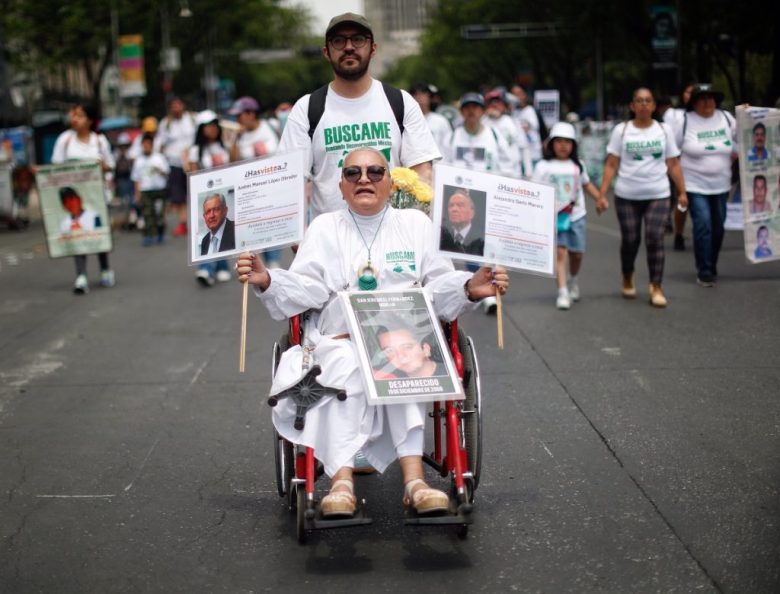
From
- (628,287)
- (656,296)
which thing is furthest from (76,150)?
(656,296)

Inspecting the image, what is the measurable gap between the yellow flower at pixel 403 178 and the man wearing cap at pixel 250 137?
823 cm

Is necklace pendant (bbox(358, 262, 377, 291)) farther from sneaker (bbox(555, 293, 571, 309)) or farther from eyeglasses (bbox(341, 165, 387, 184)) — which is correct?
sneaker (bbox(555, 293, 571, 309))

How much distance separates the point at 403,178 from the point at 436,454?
56.8 inches

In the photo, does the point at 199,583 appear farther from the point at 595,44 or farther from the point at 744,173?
the point at 595,44

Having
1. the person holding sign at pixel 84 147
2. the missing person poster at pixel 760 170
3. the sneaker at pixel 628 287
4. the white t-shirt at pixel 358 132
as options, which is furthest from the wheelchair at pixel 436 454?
the person holding sign at pixel 84 147

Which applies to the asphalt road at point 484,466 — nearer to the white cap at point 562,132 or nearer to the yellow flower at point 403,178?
the yellow flower at point 403,178

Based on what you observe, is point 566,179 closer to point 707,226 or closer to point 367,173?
point 707,226

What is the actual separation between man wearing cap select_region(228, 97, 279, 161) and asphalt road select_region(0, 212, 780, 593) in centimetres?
390

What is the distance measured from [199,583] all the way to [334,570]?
0.48m

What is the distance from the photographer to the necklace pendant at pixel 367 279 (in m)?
4.87

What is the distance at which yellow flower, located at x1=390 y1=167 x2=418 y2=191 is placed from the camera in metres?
5.64

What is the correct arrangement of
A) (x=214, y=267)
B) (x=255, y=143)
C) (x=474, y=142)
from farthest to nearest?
(x=255, y=143) → (x=214, y=267) → (x=474, y=142)

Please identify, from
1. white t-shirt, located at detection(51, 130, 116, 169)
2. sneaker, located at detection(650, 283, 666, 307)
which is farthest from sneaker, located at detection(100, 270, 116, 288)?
sneaker, located at detection(650, 283, 666, 307)

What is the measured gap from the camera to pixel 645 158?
403 inches
